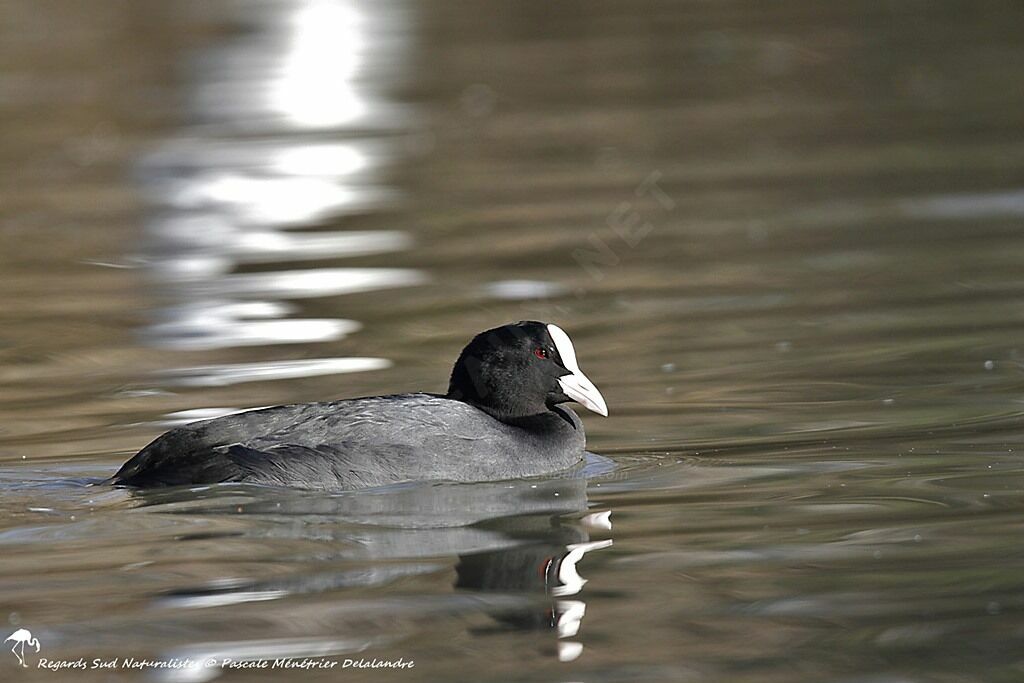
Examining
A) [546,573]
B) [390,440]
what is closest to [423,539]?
[546,573]

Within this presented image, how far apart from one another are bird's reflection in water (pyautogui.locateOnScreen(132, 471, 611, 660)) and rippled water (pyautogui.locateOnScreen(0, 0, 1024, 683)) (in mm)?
21

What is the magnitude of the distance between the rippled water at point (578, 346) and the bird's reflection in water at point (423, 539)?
0.07 feet

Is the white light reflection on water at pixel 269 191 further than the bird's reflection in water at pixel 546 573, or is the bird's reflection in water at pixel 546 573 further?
the white light reflection on water at pixel 269 191

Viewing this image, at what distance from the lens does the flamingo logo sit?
558cm

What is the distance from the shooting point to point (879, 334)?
10.1 metres

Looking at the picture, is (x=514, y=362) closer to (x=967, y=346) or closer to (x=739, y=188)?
(x=967, y=346)

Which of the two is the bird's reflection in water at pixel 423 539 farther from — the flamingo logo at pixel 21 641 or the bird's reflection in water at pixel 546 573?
the flamingo logo at pixel 21 641

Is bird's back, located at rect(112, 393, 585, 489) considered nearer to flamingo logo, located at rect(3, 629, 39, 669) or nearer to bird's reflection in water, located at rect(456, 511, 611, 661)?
bird's reflection in water, located at rect(456, 511, 611, 661)

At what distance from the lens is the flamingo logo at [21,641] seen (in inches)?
220

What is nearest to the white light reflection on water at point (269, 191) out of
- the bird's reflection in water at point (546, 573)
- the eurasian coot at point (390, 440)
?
the eurasian coot at point (390, 440)

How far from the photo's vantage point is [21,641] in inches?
224

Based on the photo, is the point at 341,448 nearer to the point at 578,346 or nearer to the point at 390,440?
the point at 390,440

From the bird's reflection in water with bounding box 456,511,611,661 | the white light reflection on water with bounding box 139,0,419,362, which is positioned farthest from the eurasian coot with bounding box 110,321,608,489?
the white light reflection on water with bounding box 139,0,419,362

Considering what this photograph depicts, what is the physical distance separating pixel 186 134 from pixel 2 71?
760 cm
